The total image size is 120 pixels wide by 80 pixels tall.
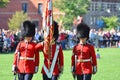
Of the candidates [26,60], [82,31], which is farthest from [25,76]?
[82,31]

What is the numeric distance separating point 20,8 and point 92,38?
42888mm

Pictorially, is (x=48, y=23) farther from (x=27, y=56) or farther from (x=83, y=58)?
(x=83, y=58)

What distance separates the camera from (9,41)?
34625 millimetres

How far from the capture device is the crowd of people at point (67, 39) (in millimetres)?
34616

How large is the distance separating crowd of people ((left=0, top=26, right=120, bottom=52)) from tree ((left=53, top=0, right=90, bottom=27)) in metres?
24.4

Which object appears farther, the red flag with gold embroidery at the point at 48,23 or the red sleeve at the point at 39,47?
the red sleeve at the point at 39,47

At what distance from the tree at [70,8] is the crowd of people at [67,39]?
24.4 meters

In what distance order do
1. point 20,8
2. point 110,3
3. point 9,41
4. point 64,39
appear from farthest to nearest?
point 110,3 → point 20,8 → point 64,39 → point 9,41

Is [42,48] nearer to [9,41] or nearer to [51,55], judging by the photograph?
[51,55]

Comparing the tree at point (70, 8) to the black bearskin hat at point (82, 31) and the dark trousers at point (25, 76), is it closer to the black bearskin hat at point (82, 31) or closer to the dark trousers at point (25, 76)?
the black bearskin hat at point (82, 31)

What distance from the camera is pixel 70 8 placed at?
7212 cm

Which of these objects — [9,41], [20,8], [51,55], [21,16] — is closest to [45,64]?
[51,55]

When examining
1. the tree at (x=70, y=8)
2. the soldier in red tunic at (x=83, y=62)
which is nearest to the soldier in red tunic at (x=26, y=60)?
the soldier in red tunic at (x=83, y=62)

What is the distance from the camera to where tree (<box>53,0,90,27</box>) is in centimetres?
7188
